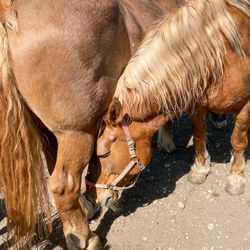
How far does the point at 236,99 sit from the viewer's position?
7.20ft

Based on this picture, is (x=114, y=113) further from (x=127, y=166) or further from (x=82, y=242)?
(x=82, y=242)

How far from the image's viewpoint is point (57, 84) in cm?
164

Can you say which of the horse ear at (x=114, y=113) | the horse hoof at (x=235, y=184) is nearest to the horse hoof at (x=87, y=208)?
the horse ear at (x=114, y=113)

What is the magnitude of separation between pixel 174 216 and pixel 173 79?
1182 millimetres

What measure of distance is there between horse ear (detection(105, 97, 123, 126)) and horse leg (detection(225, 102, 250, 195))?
3.40ft

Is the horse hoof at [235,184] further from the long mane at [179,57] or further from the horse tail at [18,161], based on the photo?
the horse tail at [18,161]

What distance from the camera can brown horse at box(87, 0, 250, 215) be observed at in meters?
1.92

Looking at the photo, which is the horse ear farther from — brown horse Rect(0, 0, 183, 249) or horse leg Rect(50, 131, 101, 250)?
horse leg Rect(50, 131, 101, 250)

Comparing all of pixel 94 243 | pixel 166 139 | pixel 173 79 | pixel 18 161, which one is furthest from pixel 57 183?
pixel 166 139

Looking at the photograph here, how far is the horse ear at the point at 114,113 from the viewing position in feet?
6.07

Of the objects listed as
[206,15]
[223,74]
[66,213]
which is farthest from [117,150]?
[206,15]

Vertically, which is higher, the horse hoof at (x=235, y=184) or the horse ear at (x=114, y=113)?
the horse ear at (x=114, y=113)

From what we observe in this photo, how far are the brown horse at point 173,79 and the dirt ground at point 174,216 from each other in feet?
1.28

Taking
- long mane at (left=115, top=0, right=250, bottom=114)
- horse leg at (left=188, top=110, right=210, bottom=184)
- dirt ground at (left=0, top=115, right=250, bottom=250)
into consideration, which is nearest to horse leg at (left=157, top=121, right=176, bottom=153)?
dirt ground at (left=0, top=115, right=250, bottom=250)
